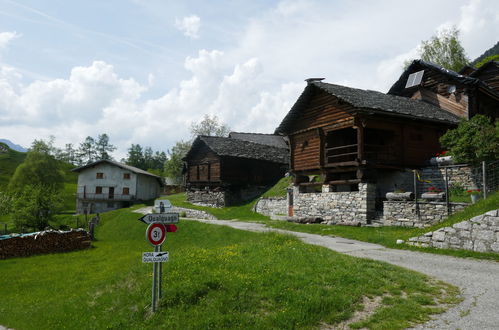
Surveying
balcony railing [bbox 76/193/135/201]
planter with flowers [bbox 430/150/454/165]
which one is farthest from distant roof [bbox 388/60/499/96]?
balcony railing [bbox 76/193/135/201]

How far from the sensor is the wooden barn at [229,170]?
3953 cm

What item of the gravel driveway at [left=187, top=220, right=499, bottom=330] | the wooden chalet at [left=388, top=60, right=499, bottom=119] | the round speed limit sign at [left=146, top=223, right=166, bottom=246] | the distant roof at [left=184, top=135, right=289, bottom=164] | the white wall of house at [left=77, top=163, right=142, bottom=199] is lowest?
the gravel driveway at [left=187, top=220, right=499, bottom=330]

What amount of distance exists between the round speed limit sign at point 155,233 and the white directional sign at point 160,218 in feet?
0.29

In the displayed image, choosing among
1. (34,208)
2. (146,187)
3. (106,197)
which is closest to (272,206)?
(34,208)

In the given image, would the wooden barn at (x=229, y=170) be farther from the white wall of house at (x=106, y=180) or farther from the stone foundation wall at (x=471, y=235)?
the stone foundation wall at (x=471, y=235)

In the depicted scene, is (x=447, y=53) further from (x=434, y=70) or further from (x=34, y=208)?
(x=34, y=208)

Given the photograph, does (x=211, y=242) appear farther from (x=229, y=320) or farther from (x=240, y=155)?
(x=240, y=155)

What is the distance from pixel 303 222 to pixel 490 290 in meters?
14.8

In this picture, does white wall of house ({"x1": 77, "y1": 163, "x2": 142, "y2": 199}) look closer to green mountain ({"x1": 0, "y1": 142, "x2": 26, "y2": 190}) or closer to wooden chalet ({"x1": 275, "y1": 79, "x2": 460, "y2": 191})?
green mountain ({"x1": 0, "y1": 142, "x2": 26, "y2": 190})

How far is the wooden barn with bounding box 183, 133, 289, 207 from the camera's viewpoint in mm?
39531

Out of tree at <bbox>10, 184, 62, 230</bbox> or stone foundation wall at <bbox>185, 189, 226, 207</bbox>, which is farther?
stone foundation wall at <bbox>185, 189, 226, 207</bbox>

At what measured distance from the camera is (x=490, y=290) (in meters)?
7.82

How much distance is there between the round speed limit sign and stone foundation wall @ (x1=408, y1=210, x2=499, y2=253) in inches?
383

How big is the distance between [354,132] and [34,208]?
27294 mm
